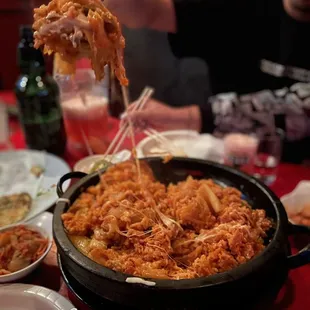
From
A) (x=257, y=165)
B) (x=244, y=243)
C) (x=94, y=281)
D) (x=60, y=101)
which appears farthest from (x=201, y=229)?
(x=60, y=101)

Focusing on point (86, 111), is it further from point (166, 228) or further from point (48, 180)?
point (166, 228)

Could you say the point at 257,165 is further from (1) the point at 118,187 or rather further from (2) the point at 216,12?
(2) the point at 216,12

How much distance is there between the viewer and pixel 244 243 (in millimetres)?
1215

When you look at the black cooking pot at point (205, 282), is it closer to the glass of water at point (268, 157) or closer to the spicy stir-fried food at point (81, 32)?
the spicy stir-fried food at point (81, 32)

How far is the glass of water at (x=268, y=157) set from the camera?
2.04m

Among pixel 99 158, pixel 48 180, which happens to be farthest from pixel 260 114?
pixel 48 180

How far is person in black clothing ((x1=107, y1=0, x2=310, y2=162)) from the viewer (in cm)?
256

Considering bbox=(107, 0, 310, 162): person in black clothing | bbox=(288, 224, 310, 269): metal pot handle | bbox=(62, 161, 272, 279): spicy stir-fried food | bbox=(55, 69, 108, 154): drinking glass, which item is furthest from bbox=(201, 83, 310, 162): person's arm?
bbox=(288, 224, 310, 269): metal pot handle

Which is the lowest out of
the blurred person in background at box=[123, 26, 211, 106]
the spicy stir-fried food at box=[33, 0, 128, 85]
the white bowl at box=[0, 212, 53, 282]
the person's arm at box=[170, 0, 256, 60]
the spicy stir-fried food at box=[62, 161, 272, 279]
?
the blurred person in background at box=[123, 26, 211, 106]

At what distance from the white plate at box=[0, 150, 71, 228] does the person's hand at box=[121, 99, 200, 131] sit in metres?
0.40

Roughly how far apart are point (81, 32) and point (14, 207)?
0.86 metres

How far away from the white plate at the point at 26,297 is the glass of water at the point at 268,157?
1177 millimetres

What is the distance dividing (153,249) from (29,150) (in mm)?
1277

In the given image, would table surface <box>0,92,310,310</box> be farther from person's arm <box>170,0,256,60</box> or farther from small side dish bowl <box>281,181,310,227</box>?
person's arm <box>170,0,256,60</box>
